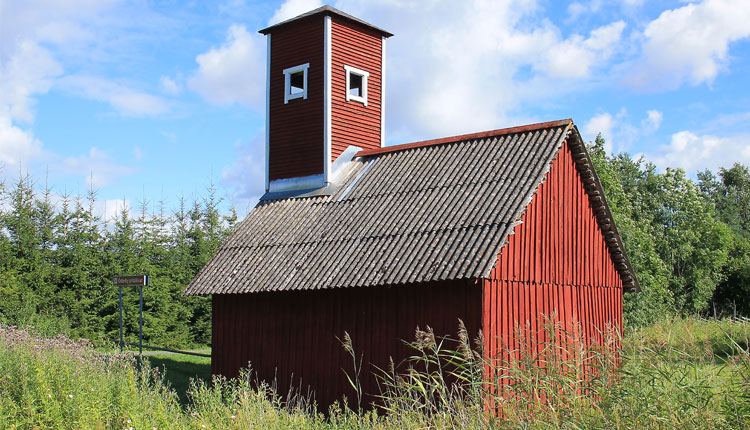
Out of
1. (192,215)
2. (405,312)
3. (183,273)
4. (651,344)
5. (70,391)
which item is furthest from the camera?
(192,215)

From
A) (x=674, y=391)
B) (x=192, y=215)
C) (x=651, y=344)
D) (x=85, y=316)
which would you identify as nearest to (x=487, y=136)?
(x=651, y=344)

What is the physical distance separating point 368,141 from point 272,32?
4.14 meters

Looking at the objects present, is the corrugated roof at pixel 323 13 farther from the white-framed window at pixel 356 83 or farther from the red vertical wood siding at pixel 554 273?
the red vertical wood siding at pixel 554 273

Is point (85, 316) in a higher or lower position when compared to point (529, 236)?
lower

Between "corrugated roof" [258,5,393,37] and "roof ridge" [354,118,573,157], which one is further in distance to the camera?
"corrugated roof" [258,5,393,37]

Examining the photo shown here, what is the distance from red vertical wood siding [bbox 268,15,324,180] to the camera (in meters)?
18.6

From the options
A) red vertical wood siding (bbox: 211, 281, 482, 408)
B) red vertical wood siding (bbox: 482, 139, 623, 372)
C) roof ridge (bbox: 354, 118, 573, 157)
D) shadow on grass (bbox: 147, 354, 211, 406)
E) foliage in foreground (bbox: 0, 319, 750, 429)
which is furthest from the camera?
shadow on grass (bbox: 147, 354, 211, 406)

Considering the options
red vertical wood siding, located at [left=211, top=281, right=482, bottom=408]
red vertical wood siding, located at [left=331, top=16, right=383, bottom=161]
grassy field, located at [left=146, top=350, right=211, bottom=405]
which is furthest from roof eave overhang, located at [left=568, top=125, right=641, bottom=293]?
grassy field, located at [left=146, top=350, right=211, bottom=405]

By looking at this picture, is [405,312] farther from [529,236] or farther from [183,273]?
[183,273]

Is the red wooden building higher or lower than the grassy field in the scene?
higher

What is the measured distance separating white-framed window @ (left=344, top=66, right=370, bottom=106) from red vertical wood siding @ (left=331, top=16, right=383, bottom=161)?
11 centimetres

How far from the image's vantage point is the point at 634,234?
32.9 meters

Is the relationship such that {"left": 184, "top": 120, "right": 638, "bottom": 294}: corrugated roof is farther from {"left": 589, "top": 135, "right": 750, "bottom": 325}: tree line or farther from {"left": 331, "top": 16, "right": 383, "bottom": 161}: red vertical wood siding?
{"left": 589, "top": 135, "right": 750, "bottom": 325}: tree line

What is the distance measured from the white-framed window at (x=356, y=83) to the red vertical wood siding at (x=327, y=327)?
6501 millimetres
